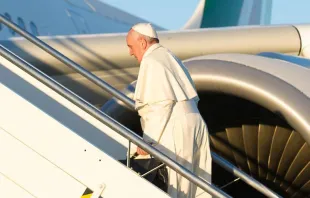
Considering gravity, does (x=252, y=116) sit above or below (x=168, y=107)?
above

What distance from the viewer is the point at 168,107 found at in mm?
2760

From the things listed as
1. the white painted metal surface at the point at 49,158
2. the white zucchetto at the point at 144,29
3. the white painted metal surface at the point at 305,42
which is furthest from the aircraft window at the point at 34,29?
the white painted metal surface at the point at 49,158

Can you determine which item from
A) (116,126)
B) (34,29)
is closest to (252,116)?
(116,126)

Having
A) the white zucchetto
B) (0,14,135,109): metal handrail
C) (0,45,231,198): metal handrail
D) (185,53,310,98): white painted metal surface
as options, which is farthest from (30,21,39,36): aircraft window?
(0,45,231,198): metal handrail

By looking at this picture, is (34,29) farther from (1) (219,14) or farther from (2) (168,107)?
(1) (219,14)

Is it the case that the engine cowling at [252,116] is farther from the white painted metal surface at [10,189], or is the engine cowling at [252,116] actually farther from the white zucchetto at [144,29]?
the white painted metal surface at [10,189]

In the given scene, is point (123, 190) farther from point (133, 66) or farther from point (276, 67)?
point (133, 66)

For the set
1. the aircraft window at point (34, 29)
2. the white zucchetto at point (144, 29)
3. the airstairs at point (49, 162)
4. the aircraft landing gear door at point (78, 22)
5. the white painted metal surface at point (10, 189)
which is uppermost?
the aircraft landing gear door at point (78, 22)

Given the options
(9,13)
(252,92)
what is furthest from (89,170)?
(9,13)

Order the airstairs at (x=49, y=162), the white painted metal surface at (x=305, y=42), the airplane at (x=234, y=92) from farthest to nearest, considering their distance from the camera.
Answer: the white painted metal surface at (x=305, y=42) → the airplane at (x=234, y=92) → the airstairs at (x=49, y=162)

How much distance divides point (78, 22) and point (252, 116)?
6242 mm

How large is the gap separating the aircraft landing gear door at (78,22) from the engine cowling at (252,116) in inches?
220

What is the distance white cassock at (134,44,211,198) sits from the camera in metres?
2.76

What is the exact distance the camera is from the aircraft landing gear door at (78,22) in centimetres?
1012
